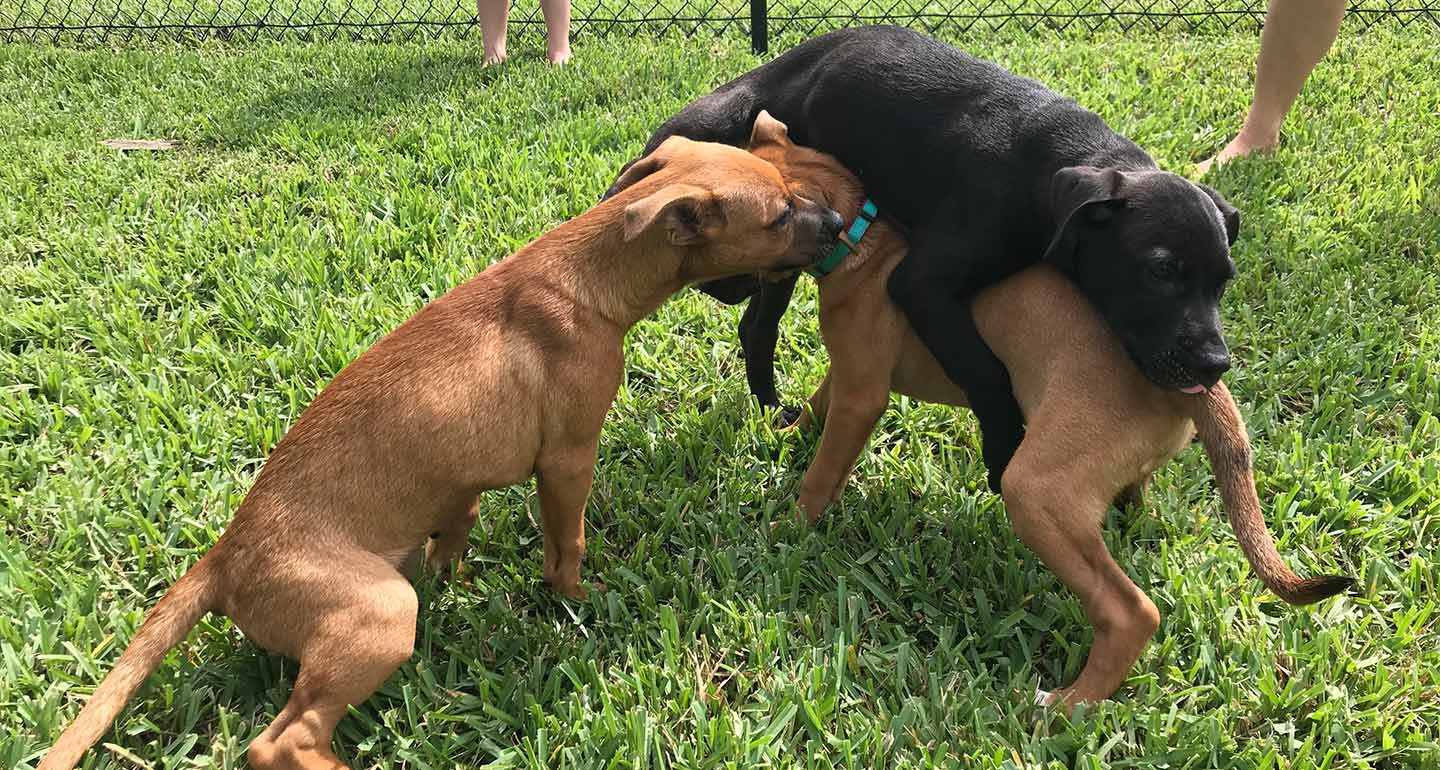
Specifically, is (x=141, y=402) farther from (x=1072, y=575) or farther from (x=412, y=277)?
(x=1072, y=575)

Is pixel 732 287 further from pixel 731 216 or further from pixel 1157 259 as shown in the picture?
pixel 1157 259

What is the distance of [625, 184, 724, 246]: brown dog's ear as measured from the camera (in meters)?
2.91

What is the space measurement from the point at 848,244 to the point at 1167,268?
1.02 m

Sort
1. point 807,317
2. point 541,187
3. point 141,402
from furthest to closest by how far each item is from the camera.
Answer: point 541,187
point 807,317
point 141,402

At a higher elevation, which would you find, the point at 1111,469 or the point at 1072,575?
the point at 1111,469

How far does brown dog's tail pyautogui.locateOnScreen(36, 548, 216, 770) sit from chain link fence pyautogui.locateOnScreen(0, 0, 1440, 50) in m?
6.61

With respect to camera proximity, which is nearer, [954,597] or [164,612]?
[164,612]

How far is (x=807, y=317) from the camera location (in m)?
4.73

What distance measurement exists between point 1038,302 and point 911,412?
956 millimetres

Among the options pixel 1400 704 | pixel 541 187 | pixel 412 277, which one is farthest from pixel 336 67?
pixel 1400 704

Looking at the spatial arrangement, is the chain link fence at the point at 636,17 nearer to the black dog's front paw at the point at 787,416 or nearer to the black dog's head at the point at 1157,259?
the black dog's front paw at the point at 787,416

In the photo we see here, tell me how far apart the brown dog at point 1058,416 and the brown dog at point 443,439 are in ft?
1.20

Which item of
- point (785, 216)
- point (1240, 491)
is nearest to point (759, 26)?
point (785, 216)

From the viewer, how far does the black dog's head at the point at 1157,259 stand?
290 centimetres
